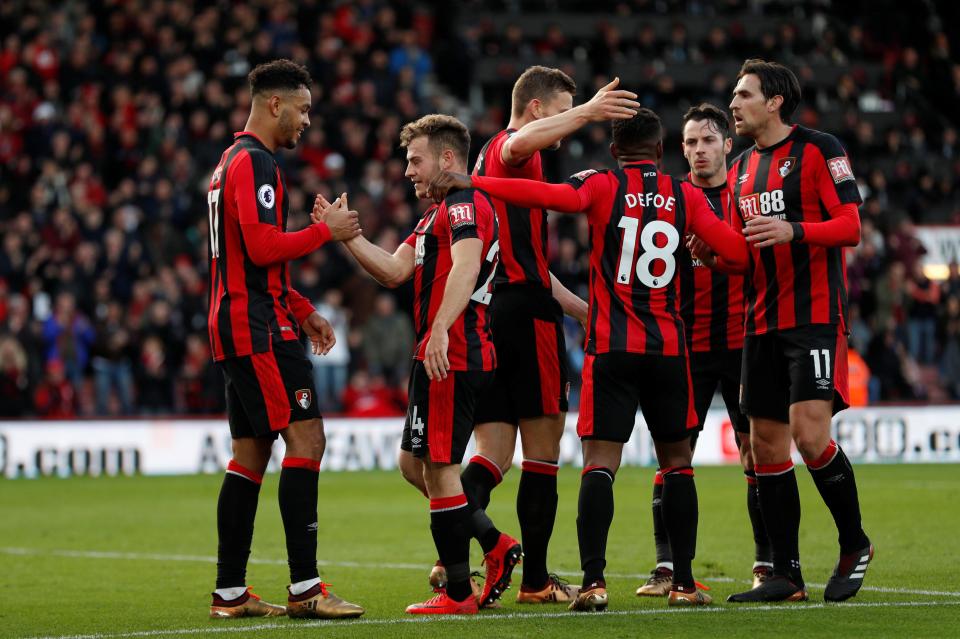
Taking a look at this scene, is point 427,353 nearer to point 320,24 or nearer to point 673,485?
point 673,485

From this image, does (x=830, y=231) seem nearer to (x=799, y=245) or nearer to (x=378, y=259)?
(x=799, y=245)

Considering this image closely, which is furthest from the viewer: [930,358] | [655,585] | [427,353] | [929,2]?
[929,2]

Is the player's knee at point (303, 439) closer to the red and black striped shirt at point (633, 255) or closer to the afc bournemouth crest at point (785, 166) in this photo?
the red and black striped shirt at point (633, 255)

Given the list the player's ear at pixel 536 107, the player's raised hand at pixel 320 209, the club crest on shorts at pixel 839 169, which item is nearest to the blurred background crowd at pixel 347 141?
the player's ear at pixel 536 107

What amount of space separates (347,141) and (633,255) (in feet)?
53.2

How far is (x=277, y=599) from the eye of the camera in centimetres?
821

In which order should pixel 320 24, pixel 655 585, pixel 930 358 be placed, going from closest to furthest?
pixel 655 585 < pixel 930 358 < pixel 320 24

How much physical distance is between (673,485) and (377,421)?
40.6 feet

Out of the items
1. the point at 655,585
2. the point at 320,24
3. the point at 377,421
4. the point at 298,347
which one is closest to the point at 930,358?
the point at 377,421

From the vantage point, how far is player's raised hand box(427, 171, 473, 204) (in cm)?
724

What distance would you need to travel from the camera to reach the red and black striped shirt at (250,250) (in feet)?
23.6

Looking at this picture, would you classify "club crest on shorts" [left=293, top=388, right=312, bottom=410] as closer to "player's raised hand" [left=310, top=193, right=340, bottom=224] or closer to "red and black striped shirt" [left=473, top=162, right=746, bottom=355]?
"player's raised hand" [left=310, top=193, right=340, bottom=224]

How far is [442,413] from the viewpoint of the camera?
23.5 ft

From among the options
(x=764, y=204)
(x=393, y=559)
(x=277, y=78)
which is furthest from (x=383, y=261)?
(x=393, y=559)
